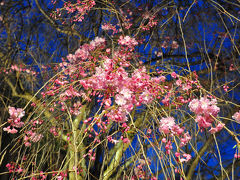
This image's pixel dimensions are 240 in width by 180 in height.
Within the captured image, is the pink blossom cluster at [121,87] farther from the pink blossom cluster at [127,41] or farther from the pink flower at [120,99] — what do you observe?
the pink blossom cluster at [127,41]

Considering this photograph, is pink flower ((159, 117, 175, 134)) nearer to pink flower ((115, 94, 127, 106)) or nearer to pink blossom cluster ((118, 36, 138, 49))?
pink flower ((115, 94, 127, 106))

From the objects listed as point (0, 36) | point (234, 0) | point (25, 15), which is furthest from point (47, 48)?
point (234, 0)

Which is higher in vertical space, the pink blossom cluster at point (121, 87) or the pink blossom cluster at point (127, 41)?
the pink blossom cluster at point (127, 41)

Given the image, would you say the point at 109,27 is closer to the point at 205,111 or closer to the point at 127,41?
the point at 127,41

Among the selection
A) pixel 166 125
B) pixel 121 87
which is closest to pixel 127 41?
pixel 121 87

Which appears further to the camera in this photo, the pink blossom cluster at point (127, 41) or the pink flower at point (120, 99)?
the pink blossom cluster at point (127, 41)

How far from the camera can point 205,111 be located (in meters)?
0.99

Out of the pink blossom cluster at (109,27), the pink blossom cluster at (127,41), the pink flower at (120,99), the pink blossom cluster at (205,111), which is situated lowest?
the pink blossom cluster at (205,111)

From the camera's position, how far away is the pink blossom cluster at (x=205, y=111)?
3.22 feet

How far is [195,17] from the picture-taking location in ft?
7.68

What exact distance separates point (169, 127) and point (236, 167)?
206cm

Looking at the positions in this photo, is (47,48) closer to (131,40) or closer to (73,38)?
(73,38)

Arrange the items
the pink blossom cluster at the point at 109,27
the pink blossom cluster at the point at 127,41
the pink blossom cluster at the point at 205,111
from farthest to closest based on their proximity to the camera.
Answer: the pink blossom cluster at the point at 109,27 < the pink blossom cluster at the point at 127,41 < the pink blossom cluster at the point at 205,111

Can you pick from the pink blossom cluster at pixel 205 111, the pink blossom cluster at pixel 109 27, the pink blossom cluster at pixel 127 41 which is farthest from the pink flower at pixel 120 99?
the pink blossom cluster at pixel 109 27
